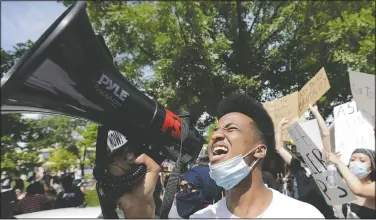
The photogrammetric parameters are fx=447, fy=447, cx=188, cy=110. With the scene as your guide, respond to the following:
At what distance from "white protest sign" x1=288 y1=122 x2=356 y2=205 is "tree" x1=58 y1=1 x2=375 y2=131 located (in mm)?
5995

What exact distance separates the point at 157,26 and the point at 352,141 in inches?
264

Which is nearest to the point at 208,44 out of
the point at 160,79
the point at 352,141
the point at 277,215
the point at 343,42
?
the point at 160,79

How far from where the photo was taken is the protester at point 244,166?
1849 millimetres

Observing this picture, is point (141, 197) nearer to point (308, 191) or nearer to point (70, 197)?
point (308, 191)

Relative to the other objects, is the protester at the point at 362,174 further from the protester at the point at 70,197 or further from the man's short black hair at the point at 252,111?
the protester at the point at 70,197

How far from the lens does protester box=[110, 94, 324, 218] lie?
185 cm

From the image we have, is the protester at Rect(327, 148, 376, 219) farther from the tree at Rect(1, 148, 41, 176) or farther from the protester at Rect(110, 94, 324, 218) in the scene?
the tree at Rect(1, 148, 41, 176)

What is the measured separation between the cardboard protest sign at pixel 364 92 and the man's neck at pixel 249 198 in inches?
21.0

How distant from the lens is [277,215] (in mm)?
1809

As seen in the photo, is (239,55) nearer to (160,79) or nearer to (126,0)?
(160,79)

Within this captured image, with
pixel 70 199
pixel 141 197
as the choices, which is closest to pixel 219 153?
pixel 141 197

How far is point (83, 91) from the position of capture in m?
1.45

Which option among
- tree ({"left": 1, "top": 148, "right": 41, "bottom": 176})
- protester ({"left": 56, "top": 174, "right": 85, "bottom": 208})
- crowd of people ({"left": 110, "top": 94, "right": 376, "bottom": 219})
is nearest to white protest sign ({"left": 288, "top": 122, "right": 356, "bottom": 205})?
crowd of people ({"left": 110, "top": 94, "right": 376, "bottom": 219})

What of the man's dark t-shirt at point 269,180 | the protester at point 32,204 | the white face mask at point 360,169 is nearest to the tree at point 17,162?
the protester at point 32,204
